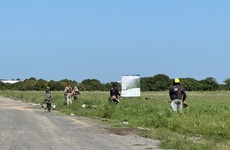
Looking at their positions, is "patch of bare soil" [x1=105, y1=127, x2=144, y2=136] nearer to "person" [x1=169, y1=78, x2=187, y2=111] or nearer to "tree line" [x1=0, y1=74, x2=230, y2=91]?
"person" [x1=169, y1=78, x2=187, y2=111]

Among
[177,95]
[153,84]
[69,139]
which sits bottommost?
[69,139]

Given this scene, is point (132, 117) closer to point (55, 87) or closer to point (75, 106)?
point (75, 106)

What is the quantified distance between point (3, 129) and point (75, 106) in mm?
15991

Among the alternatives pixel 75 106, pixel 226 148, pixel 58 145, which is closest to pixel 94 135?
pixel 58 145

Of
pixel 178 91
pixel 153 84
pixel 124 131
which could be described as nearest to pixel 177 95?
pixel 178 91

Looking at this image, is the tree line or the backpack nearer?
the backpack

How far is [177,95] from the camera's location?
797 inches

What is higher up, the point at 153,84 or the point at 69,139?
the point at 153,84

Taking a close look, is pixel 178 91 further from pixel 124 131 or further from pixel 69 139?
pixel 69 139

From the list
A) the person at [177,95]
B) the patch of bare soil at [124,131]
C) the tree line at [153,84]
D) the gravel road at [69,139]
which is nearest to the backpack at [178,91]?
the person at [177,95]

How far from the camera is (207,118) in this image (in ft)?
58.7

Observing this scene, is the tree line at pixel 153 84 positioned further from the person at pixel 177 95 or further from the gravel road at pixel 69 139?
the gravel road at pixel 69 139

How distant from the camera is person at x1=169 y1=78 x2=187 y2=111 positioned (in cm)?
2022

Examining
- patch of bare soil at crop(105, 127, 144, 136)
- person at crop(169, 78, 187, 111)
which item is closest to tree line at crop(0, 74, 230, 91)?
person at crop(169, 78, 187, 111)
